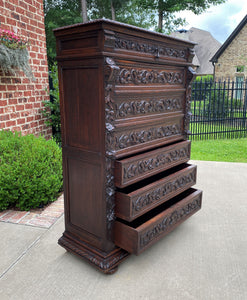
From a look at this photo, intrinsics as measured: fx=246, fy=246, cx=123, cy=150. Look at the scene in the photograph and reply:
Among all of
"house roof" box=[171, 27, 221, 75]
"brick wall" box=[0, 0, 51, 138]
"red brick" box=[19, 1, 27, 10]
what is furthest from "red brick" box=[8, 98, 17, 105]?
"house roof" box=[171, 27, 221, 75]

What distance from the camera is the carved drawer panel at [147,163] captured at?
5.90 ft

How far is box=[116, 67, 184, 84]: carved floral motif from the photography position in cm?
175

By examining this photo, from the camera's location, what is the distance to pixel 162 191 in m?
2.13

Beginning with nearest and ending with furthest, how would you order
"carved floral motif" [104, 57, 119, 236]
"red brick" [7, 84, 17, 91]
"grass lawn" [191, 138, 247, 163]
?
1. "carved floral motif" [104, 57, 119, 236]
2. "red brick" [7, 84, 17, 91]
3. "grass lawn" [191, 138, 247, 163]

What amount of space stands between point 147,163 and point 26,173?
1593 millimetres

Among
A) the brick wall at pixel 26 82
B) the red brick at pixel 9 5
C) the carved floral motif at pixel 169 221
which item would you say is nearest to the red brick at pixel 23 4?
the brick wall at pixel 26 82

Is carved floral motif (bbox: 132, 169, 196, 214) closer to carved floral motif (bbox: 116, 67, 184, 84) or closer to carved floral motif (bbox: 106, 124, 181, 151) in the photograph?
carved floral motif (bbox: 106, 124, 181, 151)

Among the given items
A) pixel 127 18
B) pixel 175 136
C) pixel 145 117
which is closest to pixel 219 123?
pixel 175 136

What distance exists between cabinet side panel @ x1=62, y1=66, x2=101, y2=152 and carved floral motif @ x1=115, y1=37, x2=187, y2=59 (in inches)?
10.1

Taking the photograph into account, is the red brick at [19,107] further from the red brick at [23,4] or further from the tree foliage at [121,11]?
the tree foliage at [121,11]

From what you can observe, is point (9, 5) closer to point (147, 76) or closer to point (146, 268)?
point (147, 76)

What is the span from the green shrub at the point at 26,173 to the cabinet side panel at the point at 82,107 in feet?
3.90

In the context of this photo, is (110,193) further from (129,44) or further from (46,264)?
(129,44)

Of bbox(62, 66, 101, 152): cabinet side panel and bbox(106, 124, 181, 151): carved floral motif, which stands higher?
bbox(62, 66, 101, 152): cabinet side panel
